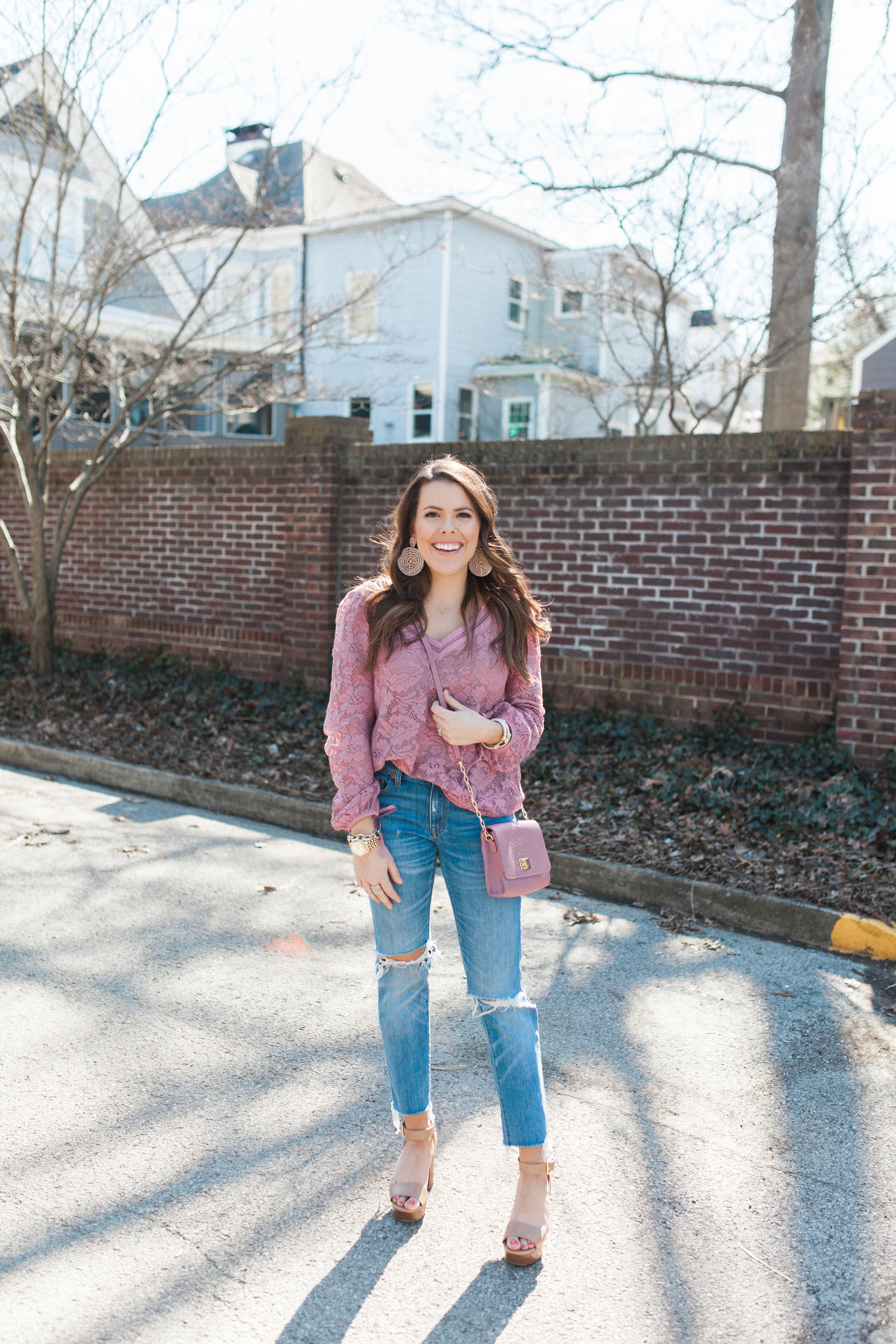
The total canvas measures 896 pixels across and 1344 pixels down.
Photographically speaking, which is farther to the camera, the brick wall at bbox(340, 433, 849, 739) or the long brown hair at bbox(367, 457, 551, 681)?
the brick wall at bbox(340, 433, 849, 739)

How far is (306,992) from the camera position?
407 centimetres

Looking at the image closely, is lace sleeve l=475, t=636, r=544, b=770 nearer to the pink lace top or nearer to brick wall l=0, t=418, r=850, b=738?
the pink lace top

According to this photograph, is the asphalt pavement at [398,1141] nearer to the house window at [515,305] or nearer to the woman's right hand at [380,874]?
the woman's right hand at [380,874]

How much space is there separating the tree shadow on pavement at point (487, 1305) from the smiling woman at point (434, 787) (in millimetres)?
46

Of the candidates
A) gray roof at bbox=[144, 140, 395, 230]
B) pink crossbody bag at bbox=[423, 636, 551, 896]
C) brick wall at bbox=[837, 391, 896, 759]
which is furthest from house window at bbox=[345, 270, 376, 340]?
pink crossbody bag at bbox=[423, 636, 551, 896]

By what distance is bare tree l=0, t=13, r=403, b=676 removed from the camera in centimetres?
881

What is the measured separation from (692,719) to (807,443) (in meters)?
2.02

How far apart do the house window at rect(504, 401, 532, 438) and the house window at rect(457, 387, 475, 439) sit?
80cm

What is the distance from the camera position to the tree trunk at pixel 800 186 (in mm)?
9531

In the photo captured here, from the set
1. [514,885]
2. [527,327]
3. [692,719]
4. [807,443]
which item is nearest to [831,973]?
[514,885]

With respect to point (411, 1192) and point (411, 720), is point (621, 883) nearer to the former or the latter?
point (411, 1192)

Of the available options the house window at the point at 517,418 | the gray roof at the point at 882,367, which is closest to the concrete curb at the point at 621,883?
the gray roof at the point at 882,367

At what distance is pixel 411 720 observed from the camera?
102 inches

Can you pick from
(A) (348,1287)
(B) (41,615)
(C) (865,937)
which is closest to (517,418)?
(B) (41,615)
